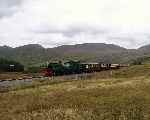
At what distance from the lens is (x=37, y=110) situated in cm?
3281

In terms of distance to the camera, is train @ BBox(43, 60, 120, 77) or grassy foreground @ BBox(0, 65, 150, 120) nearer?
grassy foreground @ BBox(0, 65, 150, 120)

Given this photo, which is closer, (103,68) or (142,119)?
(142,119)

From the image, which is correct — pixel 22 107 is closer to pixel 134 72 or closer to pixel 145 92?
pixel 145 92

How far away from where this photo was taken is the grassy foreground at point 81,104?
29.0 metres

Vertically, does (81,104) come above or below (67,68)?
below

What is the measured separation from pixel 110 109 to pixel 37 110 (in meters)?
7.31

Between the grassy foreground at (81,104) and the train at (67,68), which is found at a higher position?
the train at (67,68)

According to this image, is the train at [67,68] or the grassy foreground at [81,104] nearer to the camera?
the grassy foreground at [81,104]

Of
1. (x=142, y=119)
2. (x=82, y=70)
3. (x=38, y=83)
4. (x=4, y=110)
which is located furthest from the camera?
(x=82, y=70)

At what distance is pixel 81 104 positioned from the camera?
35.3m

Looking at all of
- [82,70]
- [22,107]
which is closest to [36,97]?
[22,107]

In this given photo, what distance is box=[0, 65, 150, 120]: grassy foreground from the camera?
2897 cm

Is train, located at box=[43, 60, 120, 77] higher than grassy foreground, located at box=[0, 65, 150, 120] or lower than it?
higher

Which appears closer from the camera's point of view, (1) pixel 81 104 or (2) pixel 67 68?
(1) pixel 81 104
